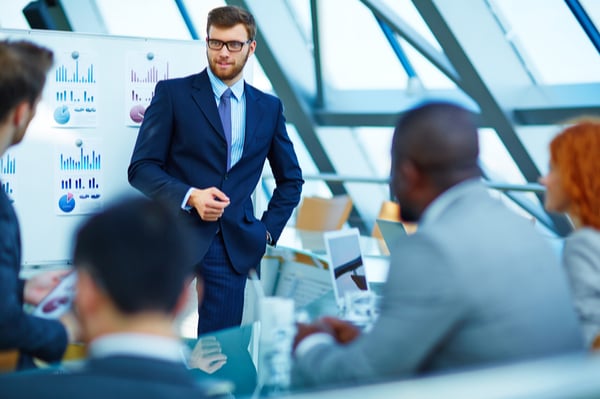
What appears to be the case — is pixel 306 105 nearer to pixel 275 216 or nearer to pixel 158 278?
pixel 275 216

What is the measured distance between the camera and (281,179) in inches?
153

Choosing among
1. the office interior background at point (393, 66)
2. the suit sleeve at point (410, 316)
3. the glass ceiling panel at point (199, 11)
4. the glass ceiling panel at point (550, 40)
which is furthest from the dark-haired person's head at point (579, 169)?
the glass ceiling panel at point (199, 11)

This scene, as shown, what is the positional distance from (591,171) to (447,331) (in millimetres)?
819

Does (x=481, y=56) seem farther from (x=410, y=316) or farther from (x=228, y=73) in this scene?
(x=410, y=316)

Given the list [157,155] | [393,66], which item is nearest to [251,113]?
[157,155]

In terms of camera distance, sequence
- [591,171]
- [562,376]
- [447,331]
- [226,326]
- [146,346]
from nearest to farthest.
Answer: [562,376]
[146,346]
[447,331]
[591,171]
[226,326]

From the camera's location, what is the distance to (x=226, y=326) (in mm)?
3604

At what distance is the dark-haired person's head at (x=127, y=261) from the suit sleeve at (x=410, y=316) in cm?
53

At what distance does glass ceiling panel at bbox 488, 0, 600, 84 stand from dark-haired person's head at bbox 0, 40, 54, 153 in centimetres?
647

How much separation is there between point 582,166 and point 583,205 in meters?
0.11

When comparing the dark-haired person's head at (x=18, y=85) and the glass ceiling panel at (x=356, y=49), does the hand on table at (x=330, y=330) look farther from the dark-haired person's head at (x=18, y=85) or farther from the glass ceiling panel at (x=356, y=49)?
the glass ceiling panel at (x=356, y=49)

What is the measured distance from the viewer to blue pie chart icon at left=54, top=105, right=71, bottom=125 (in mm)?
4168

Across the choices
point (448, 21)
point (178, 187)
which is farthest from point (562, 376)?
point (448, 21)

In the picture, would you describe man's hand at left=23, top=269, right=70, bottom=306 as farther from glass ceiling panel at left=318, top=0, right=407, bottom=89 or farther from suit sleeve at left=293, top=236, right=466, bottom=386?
glass ceiling panel at left=318, top=0, right=407, bottom=89
